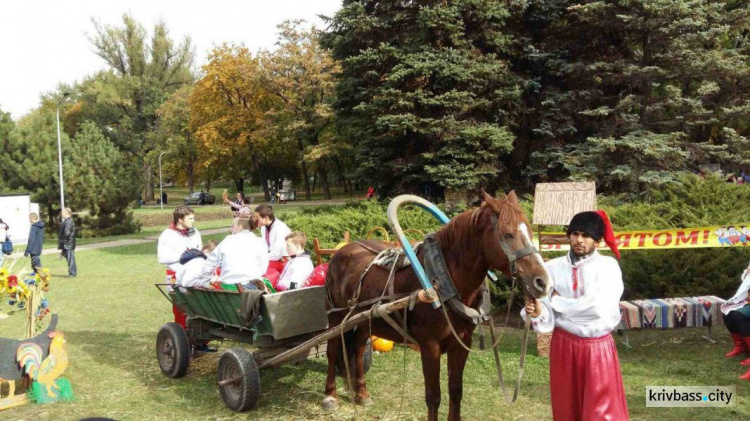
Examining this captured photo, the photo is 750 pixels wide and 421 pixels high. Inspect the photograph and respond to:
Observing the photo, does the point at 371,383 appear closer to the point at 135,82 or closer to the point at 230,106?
the point at 230,106

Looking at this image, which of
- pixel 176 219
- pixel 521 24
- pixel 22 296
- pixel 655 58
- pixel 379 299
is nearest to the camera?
pixel 379 299

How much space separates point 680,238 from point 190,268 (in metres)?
6.18

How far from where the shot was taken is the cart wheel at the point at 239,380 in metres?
5.43

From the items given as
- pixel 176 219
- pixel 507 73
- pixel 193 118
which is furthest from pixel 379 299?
pixel 193 118

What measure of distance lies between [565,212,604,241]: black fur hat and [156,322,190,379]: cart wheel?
4.84 m

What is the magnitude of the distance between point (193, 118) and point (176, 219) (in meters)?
40.1

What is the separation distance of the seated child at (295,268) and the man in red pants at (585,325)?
3.20 m

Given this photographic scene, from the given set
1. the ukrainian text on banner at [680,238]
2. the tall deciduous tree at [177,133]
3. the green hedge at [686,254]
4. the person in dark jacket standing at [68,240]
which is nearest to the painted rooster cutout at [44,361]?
the green hedge at [686,254]

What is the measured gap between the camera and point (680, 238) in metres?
7.09

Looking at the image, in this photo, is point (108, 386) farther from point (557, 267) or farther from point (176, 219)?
point (557, 267)

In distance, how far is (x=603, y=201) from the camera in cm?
1260

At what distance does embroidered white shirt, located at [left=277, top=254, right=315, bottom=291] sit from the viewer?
6.37 meters

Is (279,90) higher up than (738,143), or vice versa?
(279,90)

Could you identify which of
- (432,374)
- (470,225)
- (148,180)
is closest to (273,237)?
(432,374)
